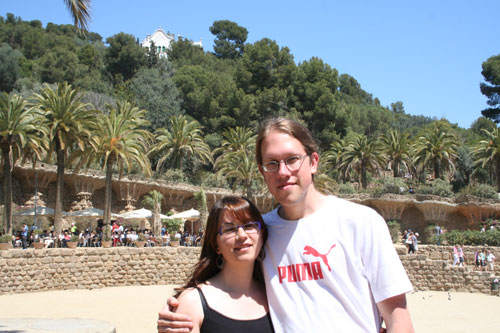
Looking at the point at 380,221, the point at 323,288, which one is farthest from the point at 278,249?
the point at 380,221

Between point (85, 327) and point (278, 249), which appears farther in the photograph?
point (85, 327)

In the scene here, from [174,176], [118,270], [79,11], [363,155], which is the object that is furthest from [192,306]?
[363,155]

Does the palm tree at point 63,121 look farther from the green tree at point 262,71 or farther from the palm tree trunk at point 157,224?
the green tree at point 262,71

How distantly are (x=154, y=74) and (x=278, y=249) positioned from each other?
57.0m

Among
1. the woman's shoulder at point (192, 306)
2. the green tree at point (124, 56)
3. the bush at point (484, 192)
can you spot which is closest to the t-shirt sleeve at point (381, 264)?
the woman's shoulder at point (192, 306)

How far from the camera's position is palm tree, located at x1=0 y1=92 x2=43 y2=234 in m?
22.2

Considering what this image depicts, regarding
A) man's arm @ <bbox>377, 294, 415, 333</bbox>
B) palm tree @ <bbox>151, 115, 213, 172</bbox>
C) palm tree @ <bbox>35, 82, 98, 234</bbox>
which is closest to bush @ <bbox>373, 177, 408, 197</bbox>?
palm tree @ <bbox>151, 115, 213, 172</bbox>

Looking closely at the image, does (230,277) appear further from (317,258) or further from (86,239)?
(86,239)

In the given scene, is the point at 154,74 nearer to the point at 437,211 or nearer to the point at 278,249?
the point at 437,211

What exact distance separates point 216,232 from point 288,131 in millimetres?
650

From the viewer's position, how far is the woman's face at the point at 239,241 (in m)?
2.65

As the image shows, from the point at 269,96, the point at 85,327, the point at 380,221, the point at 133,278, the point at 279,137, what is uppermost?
the point at 269,96

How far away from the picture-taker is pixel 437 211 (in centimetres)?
4041

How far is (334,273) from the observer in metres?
2.44
